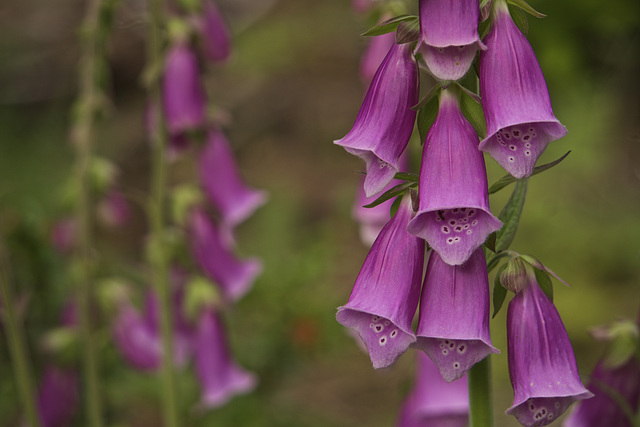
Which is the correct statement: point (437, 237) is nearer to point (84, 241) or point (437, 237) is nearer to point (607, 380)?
point (607, 380)

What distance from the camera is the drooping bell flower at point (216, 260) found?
178 centimetres

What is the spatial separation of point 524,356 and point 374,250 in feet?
0.62

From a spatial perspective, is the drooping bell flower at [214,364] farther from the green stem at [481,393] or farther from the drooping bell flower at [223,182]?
the green stem at [481,393]

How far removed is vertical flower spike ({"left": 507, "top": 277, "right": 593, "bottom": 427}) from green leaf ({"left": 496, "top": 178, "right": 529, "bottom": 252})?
0.06 m

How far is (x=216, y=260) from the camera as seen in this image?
1.84m

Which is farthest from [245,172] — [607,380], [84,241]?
[607,380]

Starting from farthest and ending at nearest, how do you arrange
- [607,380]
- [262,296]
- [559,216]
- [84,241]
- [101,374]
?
1. [559,216]
2. [262,296]
3. [101,374]
4. [84,241]
5. [607,380]

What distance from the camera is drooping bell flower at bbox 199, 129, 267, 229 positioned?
187cm

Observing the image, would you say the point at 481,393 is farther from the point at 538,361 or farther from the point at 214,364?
the point at 214,364

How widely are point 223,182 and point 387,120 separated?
1124mm

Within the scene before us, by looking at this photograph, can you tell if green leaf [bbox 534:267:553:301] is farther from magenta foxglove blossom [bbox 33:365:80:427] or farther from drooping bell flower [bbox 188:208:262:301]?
magenta foxglove blossom [bbox 33:365:80:427]

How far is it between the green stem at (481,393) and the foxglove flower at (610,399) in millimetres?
255

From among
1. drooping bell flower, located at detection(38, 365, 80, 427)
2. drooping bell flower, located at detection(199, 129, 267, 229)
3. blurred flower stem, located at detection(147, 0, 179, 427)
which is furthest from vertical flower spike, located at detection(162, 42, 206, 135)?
drooping bell flower, located at detection(38, 365, 80, 427)

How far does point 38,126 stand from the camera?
445 cm
